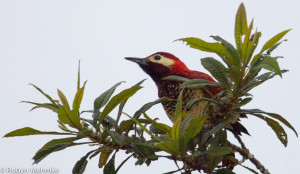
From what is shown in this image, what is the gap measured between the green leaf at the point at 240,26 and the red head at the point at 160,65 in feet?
5.39

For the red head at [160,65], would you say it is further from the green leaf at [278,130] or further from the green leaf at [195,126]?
the green leaf at [195,126]

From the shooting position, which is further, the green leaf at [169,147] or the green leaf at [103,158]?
the green leaf at [103,158]

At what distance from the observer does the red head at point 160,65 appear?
395 centimetres

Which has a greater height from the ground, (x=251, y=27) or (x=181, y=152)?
(x=251, y=27)

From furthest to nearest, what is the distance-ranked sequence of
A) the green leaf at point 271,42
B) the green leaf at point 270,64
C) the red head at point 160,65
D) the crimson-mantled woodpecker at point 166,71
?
the red head at point 160,65, the crimson-mantled woodpecker at point 166,71, the green leaf at point 271,42, the green leaf at point 270,64

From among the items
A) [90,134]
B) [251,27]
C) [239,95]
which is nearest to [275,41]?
[251,27]

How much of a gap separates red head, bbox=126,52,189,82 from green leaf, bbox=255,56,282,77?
1.84 meters

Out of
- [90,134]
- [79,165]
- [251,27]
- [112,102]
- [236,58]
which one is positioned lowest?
[79,165]

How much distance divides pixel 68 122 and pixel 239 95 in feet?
3.05

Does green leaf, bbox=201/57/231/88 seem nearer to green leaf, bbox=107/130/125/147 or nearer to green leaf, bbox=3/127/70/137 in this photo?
green leaf, bbox=107/130/125/147

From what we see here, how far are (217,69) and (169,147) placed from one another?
1.76ft

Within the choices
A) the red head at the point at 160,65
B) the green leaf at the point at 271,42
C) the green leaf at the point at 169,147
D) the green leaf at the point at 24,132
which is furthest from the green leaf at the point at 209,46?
the red head at the point at 160,65

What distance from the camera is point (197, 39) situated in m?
2.19

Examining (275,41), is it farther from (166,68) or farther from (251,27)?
(166,68)
